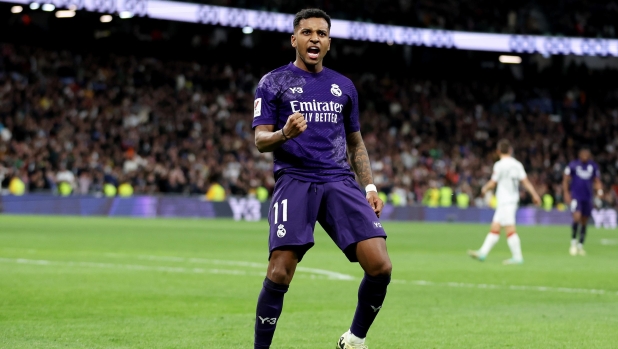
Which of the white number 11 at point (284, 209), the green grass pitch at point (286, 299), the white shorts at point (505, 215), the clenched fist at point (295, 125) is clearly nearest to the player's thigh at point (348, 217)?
the white number 11 at point (284, 209)

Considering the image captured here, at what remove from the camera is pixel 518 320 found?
9109 mm

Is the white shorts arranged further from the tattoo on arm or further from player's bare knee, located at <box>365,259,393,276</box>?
player's bare knee, located at <box>365,259,393,276</box>

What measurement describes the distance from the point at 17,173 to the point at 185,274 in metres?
20.3

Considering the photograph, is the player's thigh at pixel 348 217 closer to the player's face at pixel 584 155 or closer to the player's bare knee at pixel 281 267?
the player's bare knee at pixel 281 267

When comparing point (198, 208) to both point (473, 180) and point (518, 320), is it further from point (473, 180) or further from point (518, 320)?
point (518, 320)

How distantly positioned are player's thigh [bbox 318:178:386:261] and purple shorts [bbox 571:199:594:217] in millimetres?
15802

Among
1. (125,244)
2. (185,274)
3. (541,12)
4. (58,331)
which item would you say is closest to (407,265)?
(185,274)

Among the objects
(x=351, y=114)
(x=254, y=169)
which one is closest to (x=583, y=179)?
(x=351, y=114)

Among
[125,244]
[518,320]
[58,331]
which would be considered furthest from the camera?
[125,244]

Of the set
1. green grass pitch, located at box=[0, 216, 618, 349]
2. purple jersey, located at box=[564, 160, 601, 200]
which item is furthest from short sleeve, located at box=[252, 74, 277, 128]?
purple jersey, located at box=[564, 160, 601, 200]

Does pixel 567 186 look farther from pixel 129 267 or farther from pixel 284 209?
pixel 284 209

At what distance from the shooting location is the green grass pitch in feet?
25.6

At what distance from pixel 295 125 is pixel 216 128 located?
34.8m

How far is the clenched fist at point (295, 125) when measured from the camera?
561 centimetres
